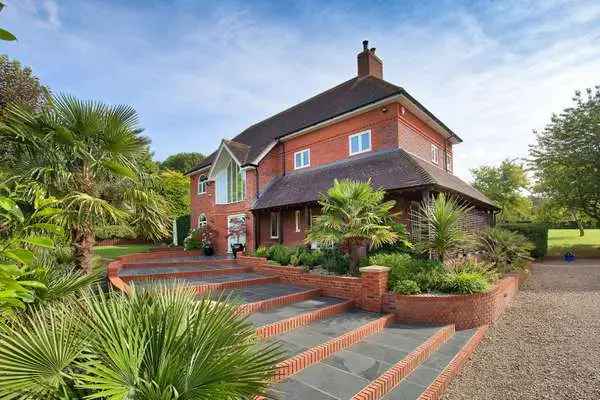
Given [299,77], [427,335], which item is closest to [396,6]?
[299,77]

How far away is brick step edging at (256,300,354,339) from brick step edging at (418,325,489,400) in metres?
2.77

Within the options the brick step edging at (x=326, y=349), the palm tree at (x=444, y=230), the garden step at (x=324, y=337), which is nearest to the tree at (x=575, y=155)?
the palm tree at (x=444, y=230)

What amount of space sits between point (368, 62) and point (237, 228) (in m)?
13.1

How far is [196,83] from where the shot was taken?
35.8 feet

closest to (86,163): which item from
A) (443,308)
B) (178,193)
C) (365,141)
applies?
(443,308)

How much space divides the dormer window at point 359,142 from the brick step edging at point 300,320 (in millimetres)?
9008

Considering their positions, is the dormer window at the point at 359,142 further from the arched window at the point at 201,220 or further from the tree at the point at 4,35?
the tree at the point at 4,35

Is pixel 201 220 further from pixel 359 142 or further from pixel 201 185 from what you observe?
pixel 359 142

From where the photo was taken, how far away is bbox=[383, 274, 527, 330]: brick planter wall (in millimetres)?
7484

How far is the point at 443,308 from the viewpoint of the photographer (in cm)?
749

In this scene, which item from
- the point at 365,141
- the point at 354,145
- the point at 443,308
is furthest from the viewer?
the point at 354,145

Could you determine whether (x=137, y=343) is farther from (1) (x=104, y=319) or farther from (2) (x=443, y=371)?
(2) (x=443, y=371)

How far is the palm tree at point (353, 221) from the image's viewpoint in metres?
9.36

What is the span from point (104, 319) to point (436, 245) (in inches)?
332
